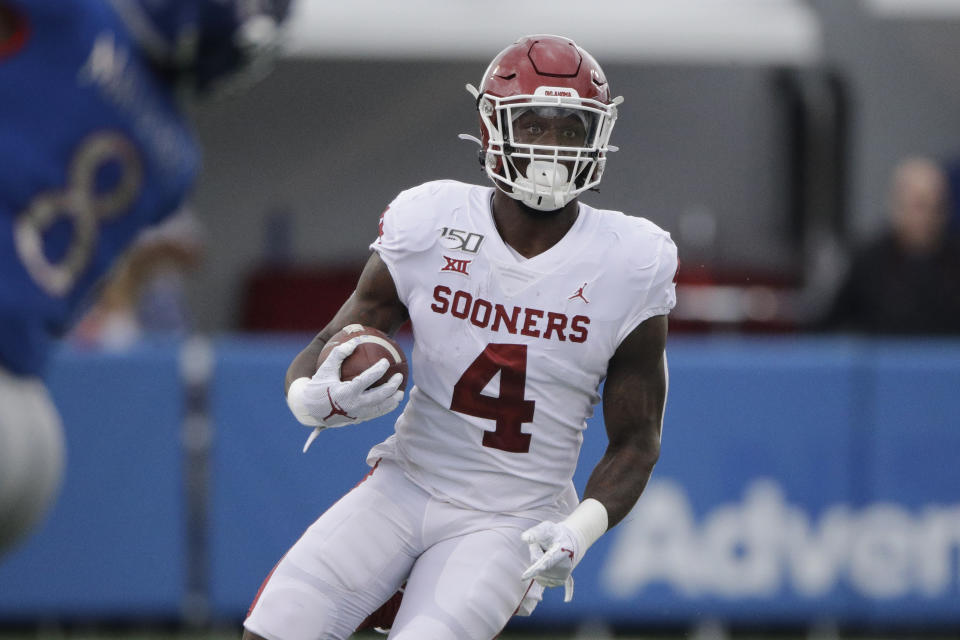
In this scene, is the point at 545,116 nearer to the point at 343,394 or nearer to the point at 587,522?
the point at 343,394

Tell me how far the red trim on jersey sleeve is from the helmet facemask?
1.26 meters

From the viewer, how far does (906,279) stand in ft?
22.5

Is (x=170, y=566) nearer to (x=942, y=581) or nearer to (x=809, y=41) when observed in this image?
(x=942, y=581)

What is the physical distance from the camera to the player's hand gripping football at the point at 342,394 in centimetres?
314

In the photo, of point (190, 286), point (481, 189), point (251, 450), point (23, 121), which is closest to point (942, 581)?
point (251, 450)

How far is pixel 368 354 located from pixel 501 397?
358 millimetres

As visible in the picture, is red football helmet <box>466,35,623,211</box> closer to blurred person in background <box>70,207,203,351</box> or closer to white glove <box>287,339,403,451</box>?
white glove <box>287,339,403,451</box>

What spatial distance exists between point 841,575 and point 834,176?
4.32 metres

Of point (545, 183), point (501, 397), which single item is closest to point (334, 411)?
point (501, 397)

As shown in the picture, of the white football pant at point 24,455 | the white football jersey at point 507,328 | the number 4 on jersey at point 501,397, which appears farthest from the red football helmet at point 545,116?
the white football pant at point 24,455

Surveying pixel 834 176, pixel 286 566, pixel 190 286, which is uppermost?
pixel 286 566

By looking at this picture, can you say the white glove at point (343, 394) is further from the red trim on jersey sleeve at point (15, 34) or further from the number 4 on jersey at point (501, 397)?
the red trim on jersey sleeve at point (15, 34)

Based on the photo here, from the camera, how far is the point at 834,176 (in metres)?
10.1

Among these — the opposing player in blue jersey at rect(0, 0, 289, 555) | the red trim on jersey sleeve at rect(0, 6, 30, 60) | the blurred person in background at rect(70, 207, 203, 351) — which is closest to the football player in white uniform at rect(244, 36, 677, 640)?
the opposing player in blue jersey at rect(0, 0, 289, 555)
